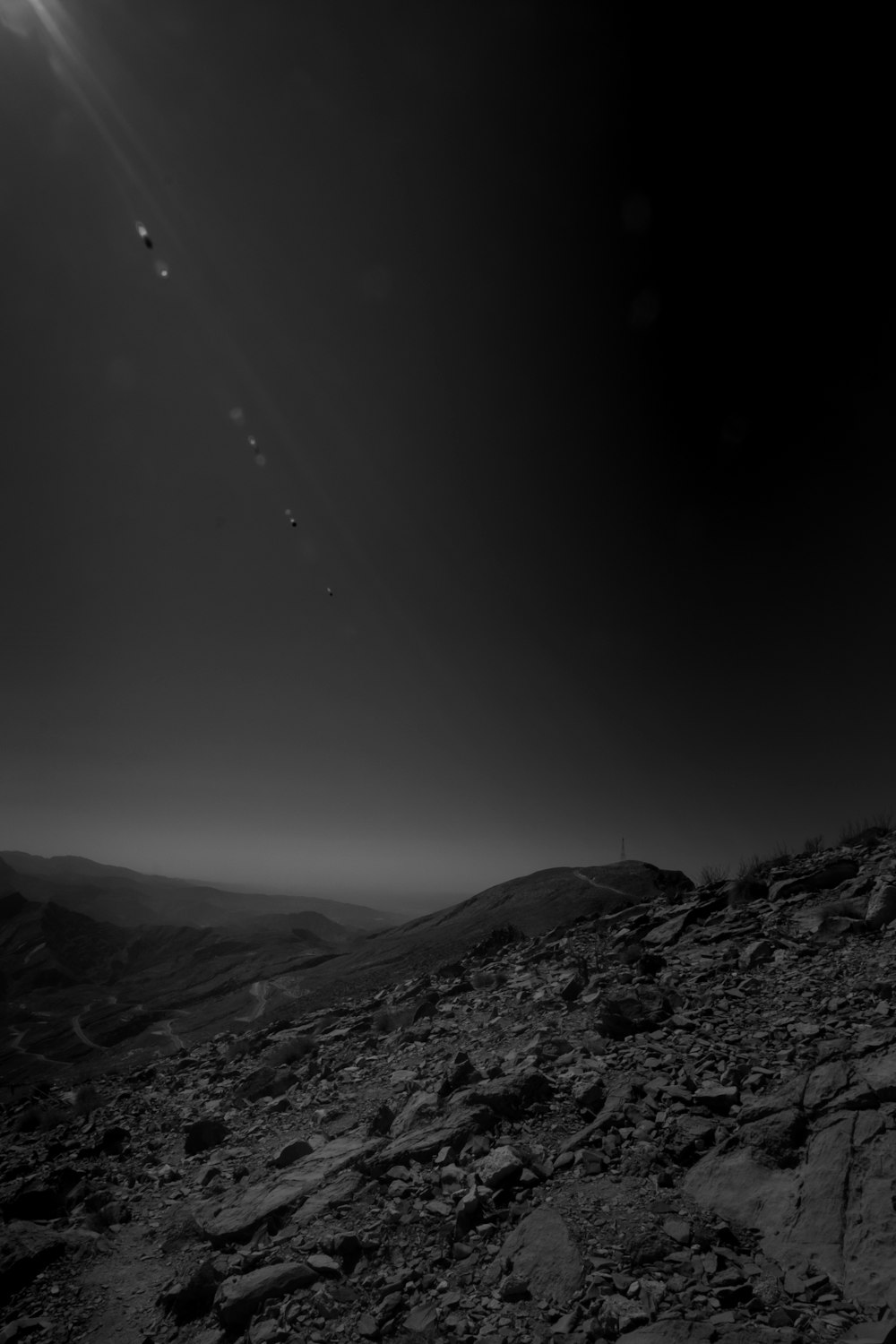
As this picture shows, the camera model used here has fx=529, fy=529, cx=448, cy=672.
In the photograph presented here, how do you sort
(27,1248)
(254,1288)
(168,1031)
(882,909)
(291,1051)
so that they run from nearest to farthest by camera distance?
1. (254,1288)
2. (27,1248)
3. (882,909)
4. (291,1051)
5. (168,1031)

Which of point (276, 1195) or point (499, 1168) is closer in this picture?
point (499, 1168)

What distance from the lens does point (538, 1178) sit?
6.46 meters

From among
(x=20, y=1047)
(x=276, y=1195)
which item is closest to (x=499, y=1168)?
(x=276, y=1195)

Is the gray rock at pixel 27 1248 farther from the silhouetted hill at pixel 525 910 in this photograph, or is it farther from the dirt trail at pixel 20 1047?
the dirt trail at pixel 20 1047

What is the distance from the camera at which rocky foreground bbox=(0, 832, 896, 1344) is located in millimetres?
4832

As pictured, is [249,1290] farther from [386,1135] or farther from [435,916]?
[435,916]

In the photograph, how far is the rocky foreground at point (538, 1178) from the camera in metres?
4.83

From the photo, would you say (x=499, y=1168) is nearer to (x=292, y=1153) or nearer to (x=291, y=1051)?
(x=292, y=1153)

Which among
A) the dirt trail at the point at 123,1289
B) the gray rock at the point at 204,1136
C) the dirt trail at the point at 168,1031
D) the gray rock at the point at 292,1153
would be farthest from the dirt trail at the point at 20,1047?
the gray rock at the point at 292,1153

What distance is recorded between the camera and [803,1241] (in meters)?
4.91

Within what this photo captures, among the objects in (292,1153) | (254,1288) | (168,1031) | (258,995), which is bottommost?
(168,1031)

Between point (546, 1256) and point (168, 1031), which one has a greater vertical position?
point (546, 1256)

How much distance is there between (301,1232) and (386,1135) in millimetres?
2186

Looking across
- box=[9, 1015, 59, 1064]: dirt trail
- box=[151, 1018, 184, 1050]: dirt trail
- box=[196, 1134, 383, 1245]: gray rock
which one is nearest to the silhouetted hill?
box=[151, 1018, 184, 1050]: dirt trail
